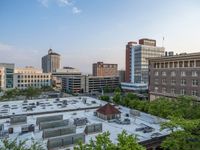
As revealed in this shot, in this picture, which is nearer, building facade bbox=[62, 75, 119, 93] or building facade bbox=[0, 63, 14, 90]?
building facade bbox=[0, 63, 14, 90]

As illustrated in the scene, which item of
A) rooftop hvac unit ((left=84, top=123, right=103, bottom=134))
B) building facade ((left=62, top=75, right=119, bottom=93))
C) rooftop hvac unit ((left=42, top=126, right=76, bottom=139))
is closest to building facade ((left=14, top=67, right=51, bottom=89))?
building facade ((left=62, top=75, right=119, bottom=93))

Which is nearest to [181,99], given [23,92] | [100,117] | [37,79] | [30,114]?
[100,117]

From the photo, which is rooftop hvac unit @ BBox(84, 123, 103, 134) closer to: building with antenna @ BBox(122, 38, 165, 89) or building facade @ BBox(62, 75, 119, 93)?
building with antenna @ BBox(122, 38, 165, 89)

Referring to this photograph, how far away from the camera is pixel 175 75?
66.0 metres

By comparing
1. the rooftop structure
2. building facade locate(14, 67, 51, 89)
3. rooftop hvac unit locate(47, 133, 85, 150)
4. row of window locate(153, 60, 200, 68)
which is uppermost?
row of window locate(153, 60, 200, 68)

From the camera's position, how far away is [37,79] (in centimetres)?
14988

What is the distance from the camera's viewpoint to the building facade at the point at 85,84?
483 ft

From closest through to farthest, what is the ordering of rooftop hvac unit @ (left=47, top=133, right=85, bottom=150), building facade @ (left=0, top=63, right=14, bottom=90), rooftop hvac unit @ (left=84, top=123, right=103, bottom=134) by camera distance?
rooftop hvac unit @ (left=47, top=133, right=85, bottom=150), rooftop hvac unit @ (left=84, top=123, right=103, bottom=134), building facade @ (left=0, top=63, right=14, bottom=90)

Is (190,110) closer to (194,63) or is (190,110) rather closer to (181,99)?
(181,99)

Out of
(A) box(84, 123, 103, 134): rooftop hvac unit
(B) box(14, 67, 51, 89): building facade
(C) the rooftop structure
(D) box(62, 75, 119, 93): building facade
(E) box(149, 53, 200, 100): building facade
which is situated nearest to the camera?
(A) box(84, 123, 103, 134): rooftop hvac unit

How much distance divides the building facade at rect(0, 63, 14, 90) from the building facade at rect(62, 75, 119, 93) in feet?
129

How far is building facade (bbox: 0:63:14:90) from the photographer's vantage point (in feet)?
421

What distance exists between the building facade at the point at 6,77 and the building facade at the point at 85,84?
39.2 metres

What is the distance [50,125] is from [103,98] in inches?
1710
